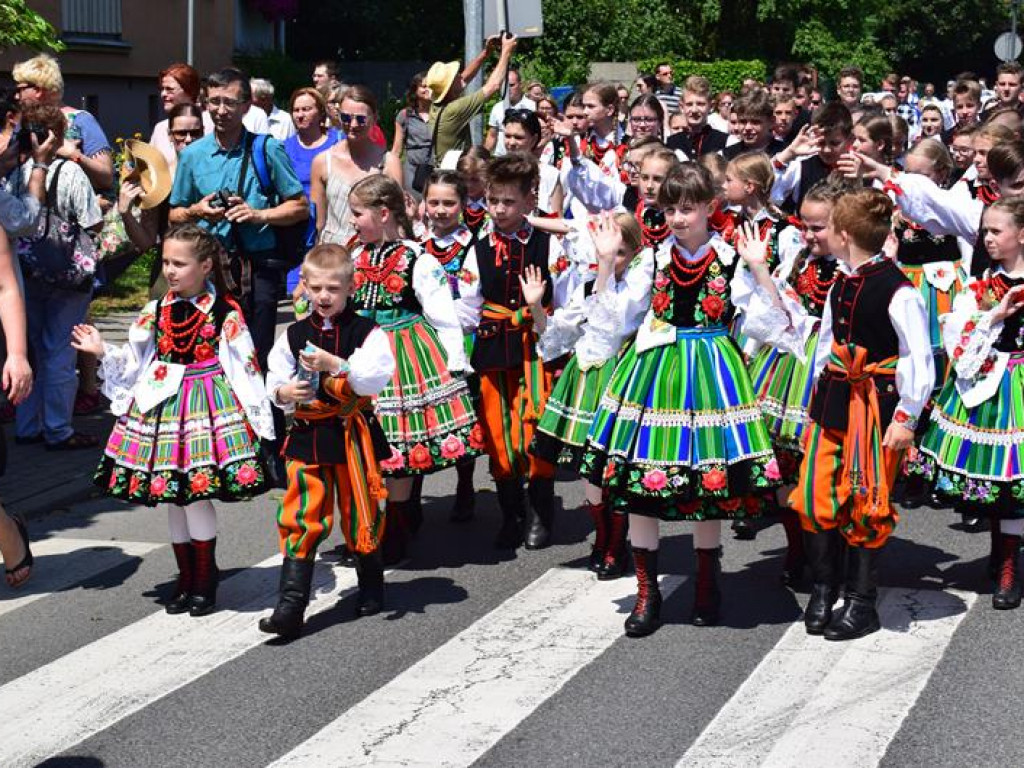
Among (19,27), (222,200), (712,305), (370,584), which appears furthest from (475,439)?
(19,27)

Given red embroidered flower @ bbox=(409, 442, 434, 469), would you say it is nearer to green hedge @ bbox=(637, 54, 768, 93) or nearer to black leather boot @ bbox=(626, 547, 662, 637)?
black leather boot @ bbox=(626, 547, 662, 637)

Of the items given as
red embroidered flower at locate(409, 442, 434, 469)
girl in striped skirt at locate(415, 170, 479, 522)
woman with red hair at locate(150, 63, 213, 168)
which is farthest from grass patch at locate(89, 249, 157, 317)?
red embroidered flower at locate(409, 442, 434, 469)

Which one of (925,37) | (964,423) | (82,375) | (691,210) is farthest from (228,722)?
(925,37)

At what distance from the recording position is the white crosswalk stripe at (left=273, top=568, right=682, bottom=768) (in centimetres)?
557

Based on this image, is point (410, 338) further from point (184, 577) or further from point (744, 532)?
point (744, 532)

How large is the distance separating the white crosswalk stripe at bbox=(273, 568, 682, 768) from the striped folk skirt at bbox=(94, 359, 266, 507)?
3.76ft

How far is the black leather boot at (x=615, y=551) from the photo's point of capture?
7.69m

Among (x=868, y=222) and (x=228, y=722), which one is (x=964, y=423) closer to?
(x=868, y=222)

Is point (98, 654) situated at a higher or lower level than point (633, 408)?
lower

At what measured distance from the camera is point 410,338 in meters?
7.87

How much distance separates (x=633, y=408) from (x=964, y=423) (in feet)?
4.86

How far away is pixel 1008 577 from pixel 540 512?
2.23 m

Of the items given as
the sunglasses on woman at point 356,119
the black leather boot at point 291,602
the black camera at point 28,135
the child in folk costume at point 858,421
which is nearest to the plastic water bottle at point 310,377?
the black leather boot at point 291,602

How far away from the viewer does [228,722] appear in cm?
584
